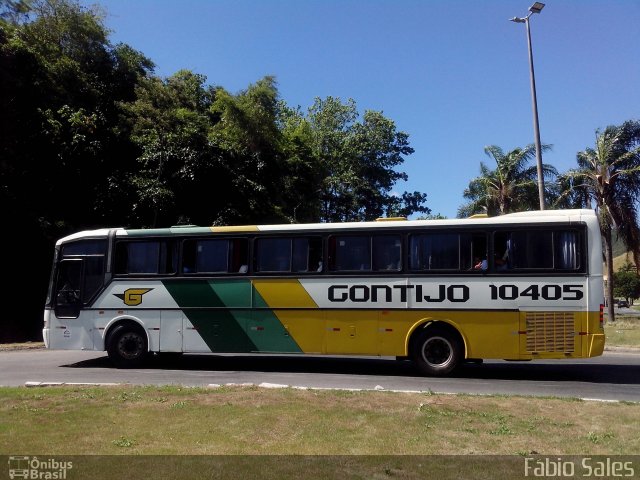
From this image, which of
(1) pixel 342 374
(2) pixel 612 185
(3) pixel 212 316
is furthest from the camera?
(2) pixel 612 185

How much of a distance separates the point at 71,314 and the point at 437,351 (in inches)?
318

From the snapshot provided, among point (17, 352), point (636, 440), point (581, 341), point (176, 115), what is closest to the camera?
point (636, 440)

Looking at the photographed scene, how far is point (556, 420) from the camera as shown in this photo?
7156 millimetres

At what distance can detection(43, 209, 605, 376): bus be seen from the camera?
1096cm

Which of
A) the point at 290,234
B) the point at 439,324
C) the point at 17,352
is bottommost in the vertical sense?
the point at 17,352

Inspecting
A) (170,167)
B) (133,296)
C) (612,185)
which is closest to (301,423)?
(133,296)

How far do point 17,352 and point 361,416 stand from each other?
12917 millimetres

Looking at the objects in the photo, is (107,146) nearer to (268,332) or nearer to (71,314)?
(71,314)

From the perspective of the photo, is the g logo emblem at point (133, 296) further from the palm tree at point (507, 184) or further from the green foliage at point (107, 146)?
the palm tree at point (507, 184)

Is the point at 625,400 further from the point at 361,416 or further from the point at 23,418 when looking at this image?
the point at 23,418

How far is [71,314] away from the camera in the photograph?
12.9 meters

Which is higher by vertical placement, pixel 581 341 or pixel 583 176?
pixel 583 176

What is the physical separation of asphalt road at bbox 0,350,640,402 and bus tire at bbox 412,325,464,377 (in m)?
0.25

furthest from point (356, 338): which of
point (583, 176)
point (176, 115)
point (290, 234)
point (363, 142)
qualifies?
point (363, 142)
